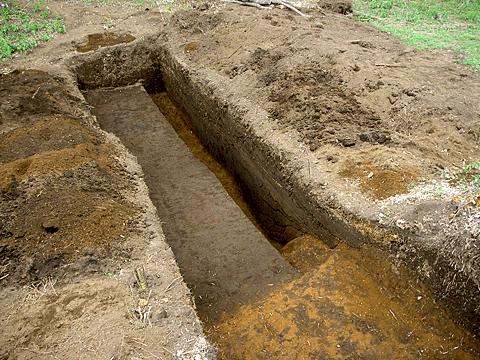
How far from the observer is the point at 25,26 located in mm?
6727

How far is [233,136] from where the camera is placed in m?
4.66

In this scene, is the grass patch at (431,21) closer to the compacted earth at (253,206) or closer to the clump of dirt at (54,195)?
the compacted earth at (253,206)

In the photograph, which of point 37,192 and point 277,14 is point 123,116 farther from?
point 277,14

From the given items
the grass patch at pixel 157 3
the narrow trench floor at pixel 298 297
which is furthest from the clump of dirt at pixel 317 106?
the grass patch at pixel 157 3

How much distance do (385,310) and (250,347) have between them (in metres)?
1.04

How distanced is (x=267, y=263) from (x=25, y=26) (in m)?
6.81

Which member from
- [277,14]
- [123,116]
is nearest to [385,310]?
[123,116]

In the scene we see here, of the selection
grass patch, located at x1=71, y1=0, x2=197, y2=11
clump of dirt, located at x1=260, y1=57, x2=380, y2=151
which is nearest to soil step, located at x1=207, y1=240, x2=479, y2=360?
clump of dirt, located at x1=260, y1=57, x2=380, y2=151

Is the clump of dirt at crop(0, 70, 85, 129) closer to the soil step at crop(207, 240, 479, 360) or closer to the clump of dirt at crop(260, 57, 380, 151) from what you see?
the clump of dirt at crop(260, 57, 380, 151)

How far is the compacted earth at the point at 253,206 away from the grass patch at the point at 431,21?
526mm

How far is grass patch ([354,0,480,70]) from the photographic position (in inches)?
218

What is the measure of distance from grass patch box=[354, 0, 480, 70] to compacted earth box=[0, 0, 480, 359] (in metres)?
0.53

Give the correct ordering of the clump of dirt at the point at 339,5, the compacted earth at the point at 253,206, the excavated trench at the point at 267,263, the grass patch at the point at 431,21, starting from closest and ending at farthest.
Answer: the compacted earth at the point at 253,206 < the excavated trench at the point at 267,263 < the grass patch at the point at 431,21 < the clump of dirt at the point at 339,5

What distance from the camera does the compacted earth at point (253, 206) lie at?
2.33 m
